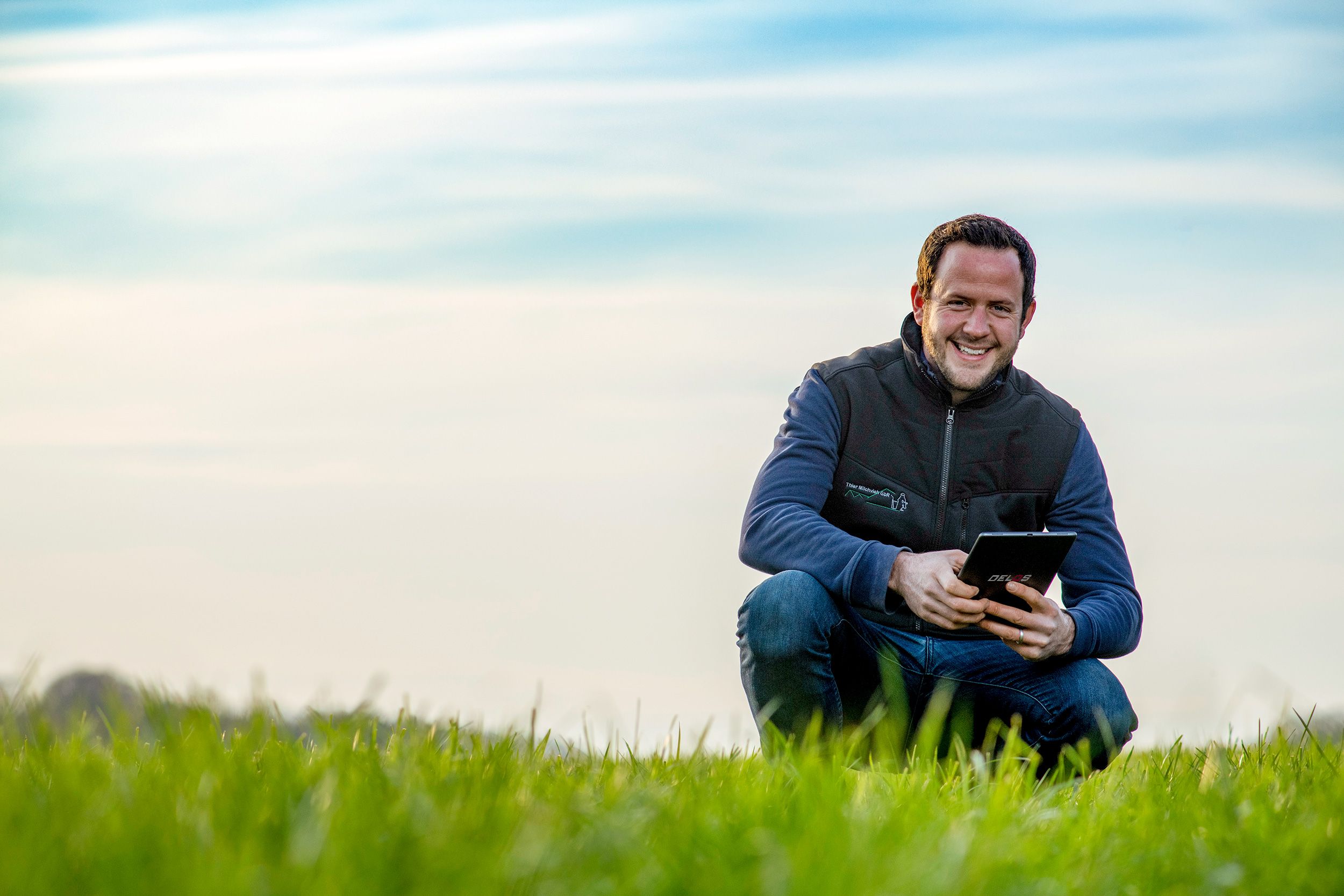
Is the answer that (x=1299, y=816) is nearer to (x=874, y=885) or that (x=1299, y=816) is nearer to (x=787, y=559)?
(x=874, y=885)

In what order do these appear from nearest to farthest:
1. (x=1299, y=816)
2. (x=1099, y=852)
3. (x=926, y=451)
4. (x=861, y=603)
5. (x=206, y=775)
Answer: (x=206, y=775), (x=1099, y=852), (x=1299, y=816), (x=861, y=603), (x=926, y=451)

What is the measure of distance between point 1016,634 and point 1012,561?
320 millimetres

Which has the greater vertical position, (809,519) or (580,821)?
(809,519)

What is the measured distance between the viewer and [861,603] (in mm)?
4281

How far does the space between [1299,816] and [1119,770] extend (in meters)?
0.88

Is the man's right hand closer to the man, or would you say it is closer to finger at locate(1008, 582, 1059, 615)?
the man

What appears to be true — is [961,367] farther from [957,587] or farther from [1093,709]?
[1093,709]

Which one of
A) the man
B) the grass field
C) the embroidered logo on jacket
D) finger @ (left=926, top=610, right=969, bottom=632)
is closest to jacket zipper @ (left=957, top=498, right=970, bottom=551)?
the man

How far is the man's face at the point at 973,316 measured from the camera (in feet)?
16.0

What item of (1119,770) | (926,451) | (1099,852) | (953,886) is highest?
(926,451)

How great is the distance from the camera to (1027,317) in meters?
5.18

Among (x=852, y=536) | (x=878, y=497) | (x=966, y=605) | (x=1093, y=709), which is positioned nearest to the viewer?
(x=966, y=605)

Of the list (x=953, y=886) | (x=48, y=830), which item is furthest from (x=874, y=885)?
(x=48, y=830)

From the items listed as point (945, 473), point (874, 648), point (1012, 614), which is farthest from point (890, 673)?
point (945, 473)
